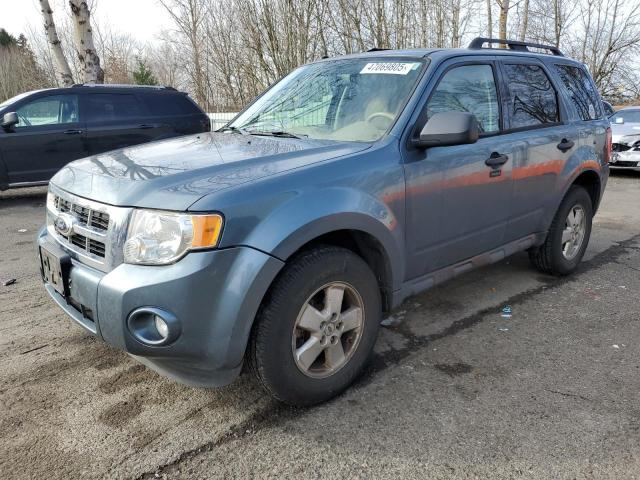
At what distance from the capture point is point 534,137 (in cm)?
380

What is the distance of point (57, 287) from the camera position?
262 centimetres

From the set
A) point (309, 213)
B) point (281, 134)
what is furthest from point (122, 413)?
point (281, 134)

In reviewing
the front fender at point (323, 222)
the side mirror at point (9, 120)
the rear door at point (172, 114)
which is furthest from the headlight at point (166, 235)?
the rear door at point (172, 114)

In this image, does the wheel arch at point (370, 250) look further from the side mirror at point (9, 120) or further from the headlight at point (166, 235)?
the side mirror at point (9, 120)

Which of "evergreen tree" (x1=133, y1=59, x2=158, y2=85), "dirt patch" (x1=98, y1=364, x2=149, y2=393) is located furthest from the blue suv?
"evergreen tree" (x1=133, y1=59, x2=158, y2=85)

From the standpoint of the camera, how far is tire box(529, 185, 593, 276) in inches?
171

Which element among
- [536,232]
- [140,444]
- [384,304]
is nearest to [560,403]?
[384,304]

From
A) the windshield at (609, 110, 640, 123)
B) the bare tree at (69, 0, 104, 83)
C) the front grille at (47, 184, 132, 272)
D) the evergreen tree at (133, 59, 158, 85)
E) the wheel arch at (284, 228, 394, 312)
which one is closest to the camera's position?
the front grille at (47, 184, 132, 272)

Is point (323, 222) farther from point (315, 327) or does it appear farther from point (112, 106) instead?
point (112, 106)

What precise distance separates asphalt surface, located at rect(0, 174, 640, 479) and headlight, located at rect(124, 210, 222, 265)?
90 centimetres

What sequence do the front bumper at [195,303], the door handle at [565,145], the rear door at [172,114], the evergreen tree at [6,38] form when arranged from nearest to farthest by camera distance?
the front bumper at [195,303] < the door handle at [565,145] < the rear door at [172,114] < the evergreen tree at [6,38]

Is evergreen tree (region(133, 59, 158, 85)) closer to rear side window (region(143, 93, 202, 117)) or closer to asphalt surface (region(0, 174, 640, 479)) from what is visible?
rear side window (region(143, 93, 202, 117))

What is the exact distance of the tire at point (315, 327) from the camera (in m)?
2.35

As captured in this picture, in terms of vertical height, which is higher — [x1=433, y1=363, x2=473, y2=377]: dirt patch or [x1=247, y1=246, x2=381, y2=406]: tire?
[x1=247, y1=246, x2=381, y2=406]: tire
